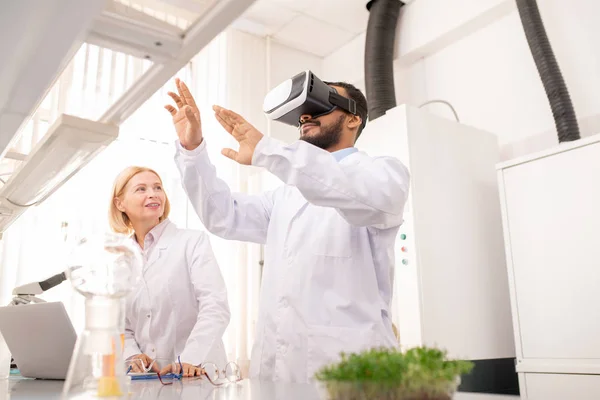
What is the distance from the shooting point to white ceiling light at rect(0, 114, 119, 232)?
3.71 feet

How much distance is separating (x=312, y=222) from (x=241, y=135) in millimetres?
407

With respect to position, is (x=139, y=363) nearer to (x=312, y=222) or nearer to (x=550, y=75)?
(x=312, y=222)

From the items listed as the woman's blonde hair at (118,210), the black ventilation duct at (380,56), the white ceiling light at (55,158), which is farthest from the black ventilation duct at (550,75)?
the white ceiling light at (55,158)

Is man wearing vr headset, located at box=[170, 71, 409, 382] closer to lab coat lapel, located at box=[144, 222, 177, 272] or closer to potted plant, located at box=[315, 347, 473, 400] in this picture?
lab coat lapel, located at box=[144, 222, 177, 272]

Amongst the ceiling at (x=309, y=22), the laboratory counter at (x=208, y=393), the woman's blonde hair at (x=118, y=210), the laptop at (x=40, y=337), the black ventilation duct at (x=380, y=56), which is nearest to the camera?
the laboratory counter at (x=208, y=393)

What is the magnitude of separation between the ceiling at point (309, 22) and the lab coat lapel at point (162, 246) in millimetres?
2173

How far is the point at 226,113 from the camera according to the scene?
147 centimetres

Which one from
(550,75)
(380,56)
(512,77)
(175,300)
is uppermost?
(380,56)

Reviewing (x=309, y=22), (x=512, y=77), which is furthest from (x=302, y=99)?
(x=309, y=22)

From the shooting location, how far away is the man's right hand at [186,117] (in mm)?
1534

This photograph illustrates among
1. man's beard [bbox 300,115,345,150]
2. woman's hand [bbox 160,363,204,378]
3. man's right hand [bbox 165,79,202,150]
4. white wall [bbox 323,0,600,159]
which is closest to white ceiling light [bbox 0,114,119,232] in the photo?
man's right hand [bbox 165,79,202,150]

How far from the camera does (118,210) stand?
2293 millimetres

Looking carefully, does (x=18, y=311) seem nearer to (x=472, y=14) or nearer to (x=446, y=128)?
(x=446, y=128)

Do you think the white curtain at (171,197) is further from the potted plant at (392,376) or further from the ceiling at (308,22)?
the potted plant at (392,376)
